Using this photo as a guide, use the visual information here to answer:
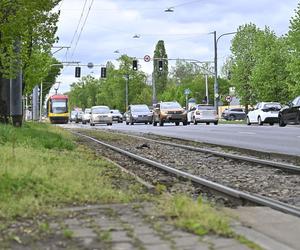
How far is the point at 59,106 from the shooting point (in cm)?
6869

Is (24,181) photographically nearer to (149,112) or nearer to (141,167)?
(141,167)

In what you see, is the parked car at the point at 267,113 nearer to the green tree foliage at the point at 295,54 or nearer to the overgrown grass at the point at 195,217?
the green tree foliage at the point at 295,54

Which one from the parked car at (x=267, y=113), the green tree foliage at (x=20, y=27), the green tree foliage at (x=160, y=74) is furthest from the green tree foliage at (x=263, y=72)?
the green tree foliage at (x=160, y=74)

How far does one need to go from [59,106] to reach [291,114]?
41.6 m

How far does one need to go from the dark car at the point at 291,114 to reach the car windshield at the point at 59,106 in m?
39.8

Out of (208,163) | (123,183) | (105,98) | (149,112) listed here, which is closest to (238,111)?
(149,112)

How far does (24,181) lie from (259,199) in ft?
10.2

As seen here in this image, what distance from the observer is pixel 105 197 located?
702 centimetres

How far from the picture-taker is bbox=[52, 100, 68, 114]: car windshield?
68375 mm

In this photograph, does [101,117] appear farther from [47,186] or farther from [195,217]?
[195,217]

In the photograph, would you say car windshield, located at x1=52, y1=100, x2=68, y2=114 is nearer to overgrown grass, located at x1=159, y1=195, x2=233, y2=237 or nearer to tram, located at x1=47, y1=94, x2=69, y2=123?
tram, located at x1=47, y1=94, x2=69, y2=123

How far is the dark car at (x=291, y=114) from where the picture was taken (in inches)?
1221

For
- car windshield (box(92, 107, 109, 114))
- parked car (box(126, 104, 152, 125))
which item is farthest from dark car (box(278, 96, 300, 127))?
car windshield (box(92, 107, 109, 114))

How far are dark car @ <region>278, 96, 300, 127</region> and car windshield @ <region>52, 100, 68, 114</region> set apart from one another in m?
39.8
